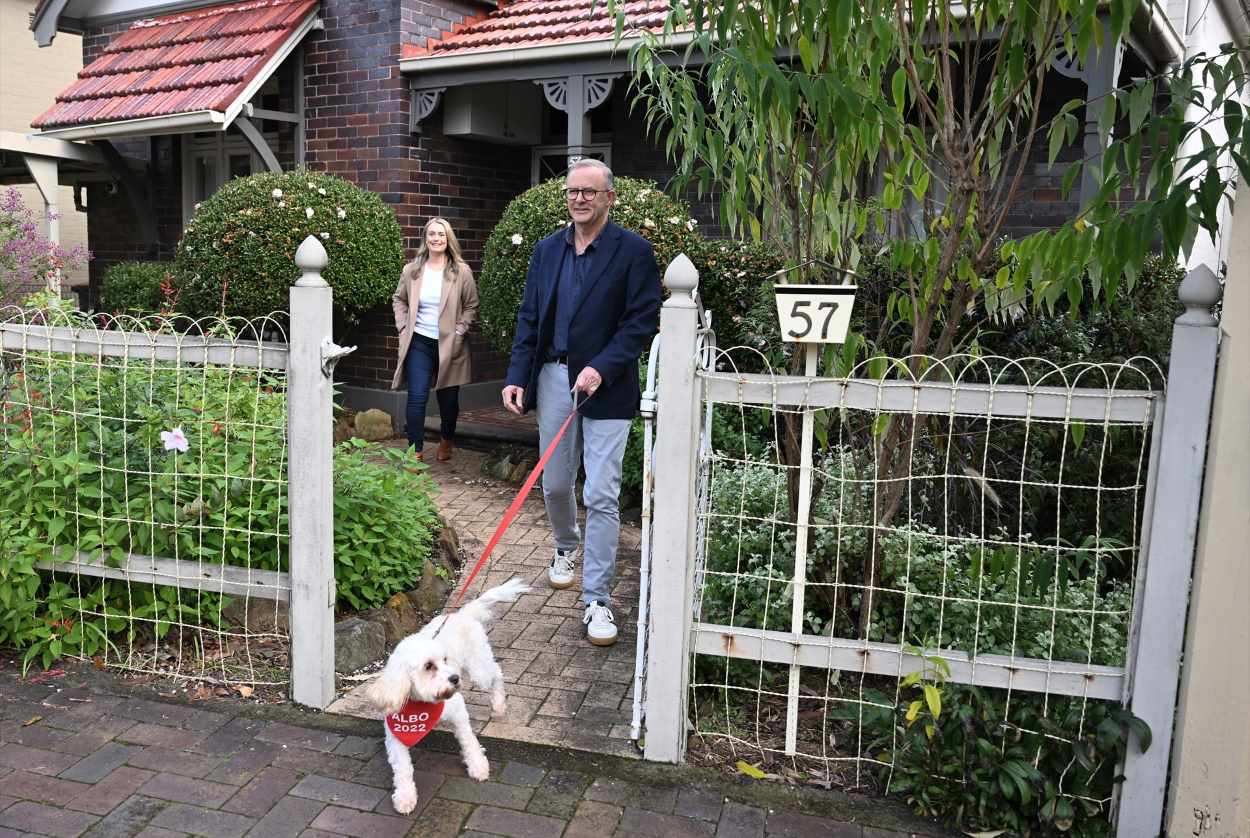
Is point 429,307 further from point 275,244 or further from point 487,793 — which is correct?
point 487,793

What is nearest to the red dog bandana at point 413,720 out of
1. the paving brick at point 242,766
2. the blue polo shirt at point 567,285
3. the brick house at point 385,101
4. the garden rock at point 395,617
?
the paving brick at point 242,766

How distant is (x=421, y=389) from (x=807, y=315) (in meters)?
4.82

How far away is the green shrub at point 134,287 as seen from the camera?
9711 mm

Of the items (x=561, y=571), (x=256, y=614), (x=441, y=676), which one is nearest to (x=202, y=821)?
(x=441, y=676)

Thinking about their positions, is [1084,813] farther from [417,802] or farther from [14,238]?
[14,238]

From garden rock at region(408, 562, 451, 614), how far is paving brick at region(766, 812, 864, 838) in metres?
2.13

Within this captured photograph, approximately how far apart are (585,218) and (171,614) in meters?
2.24

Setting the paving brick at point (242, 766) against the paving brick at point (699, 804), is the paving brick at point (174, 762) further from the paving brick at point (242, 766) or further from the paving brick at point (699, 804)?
the paving brick at point (699, 804)

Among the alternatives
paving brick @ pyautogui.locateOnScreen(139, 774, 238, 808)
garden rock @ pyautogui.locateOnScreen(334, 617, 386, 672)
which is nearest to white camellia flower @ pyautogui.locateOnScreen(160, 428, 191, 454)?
garden rock @ pyautogui.locateOnScreen(334, 617, 386, 672)

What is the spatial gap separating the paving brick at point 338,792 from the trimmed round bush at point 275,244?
5654 millimetres

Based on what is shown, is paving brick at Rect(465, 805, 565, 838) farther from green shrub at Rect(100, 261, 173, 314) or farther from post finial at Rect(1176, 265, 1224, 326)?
green shrub at Rect(100, 261, 173, 314)

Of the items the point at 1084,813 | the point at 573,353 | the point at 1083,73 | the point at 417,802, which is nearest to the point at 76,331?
the point at 573,353

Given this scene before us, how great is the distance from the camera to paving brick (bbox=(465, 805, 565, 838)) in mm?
3080

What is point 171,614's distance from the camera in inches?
164
